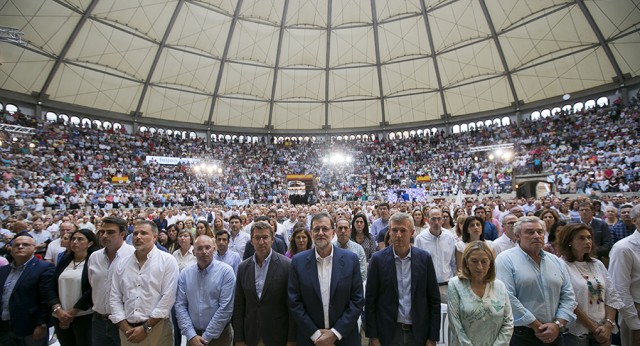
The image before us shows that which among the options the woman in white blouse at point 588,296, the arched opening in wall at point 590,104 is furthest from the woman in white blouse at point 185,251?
the arched opening in wall at point 590,104

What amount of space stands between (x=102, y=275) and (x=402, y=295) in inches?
135

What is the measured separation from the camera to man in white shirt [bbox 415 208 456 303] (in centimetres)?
512

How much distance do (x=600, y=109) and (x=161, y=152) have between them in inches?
1531

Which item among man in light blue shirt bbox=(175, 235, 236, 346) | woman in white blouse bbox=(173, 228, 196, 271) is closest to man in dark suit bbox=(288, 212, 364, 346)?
man in light blue shirt bbox=(175, 235, 236, 346)

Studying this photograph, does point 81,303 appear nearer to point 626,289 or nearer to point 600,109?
point 626,289

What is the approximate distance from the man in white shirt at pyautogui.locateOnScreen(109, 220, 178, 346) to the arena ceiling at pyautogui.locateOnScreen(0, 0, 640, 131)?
26.7 meters

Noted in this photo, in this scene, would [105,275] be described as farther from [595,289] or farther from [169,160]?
[169,160]

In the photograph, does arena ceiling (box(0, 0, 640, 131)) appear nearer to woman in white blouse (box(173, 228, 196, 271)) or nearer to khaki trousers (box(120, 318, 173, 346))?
woman in white blouse (box(173, 228, 196, 271))

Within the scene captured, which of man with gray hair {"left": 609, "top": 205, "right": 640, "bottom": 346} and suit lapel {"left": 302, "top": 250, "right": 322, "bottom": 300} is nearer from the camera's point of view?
suit lapel {"left": 302, "top": 250, "right": 322, "bottom": 300}

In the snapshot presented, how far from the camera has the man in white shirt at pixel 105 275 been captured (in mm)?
3777

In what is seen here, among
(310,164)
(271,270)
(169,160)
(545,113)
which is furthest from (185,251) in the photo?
(545,113)

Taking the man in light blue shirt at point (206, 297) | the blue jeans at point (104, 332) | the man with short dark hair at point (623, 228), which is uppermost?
the man with short dark hair at point (623, 228)

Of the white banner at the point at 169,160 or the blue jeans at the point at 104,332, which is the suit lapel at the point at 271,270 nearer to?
the blue jeans at the point at 104,332

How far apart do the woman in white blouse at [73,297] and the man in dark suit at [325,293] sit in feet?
8.53
